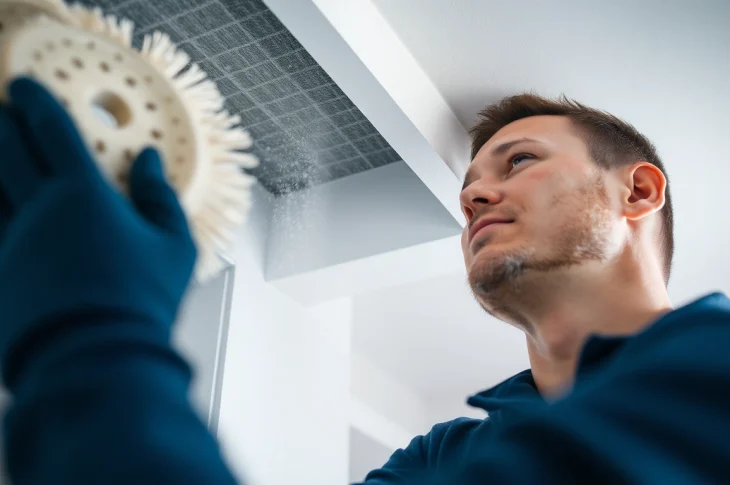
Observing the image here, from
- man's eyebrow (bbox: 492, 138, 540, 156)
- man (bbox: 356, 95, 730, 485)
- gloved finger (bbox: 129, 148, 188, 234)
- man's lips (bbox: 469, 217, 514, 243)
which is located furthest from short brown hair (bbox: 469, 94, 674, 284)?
gloved finger (bbox: 129, 148, 188, 234)

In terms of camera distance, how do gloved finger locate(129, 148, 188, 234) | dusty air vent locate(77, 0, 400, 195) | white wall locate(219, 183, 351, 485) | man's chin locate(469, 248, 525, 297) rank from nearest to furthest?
1. gloved finger locate(129, 148, 188, 234)
2. man's chin locate(469, 248, 525, 297)
3. dusty air vent locate(77, 0, 400, 195)
4. white wall locate(219, 183, 351, 485)

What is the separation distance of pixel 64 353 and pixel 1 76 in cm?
20

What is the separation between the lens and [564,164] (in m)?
1.08

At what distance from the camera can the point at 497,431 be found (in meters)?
0.47

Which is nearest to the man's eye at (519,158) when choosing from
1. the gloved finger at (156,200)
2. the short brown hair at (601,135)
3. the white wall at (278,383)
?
the short brown hair at (601,135)

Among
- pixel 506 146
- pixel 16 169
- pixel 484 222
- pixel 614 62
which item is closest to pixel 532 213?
pixel 484 222

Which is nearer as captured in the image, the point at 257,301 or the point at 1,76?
the point at 1,76

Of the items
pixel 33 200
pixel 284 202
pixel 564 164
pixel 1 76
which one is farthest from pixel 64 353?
pixel 284 202

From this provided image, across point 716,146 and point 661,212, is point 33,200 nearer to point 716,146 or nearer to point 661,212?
point 661,212

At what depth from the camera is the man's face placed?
96cm

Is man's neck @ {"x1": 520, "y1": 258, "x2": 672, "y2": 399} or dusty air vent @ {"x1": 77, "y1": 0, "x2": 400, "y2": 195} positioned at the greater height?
dusty air vent @ {"x1": 77, "y1": 0, "x2": 400, "y2": 195}

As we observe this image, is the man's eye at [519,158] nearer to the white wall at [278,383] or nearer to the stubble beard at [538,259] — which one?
the stubble beard at [538,259]

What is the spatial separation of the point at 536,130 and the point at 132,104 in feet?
2.81

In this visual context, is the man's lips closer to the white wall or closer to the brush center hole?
the white wall
